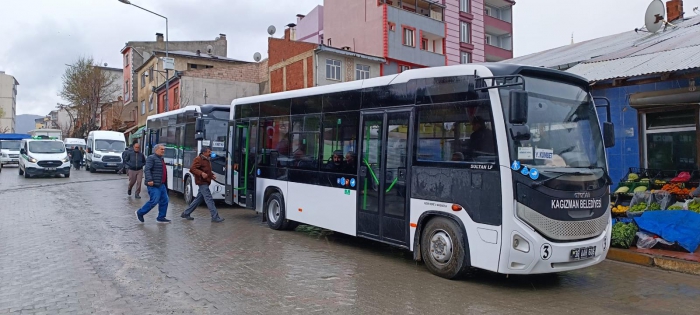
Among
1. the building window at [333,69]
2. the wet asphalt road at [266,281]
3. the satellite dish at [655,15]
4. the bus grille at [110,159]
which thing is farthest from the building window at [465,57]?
the wet asphalt road at [266,281]

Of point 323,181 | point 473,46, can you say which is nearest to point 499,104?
point 323,181

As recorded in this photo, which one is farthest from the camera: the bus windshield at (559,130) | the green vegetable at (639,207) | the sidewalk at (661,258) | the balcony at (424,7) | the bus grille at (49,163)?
the balcony at (424,7)

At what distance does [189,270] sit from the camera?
7.53m

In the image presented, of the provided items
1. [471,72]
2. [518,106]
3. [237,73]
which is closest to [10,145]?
[237,73]

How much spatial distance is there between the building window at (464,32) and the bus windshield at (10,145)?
110 ft

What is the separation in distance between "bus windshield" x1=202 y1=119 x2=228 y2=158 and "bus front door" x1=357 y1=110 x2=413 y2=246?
6.98 meters

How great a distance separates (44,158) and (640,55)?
24885 millimetres

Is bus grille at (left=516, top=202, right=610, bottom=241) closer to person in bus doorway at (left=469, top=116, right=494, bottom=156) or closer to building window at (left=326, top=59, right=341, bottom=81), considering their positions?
person in bus doorway at (left=469, top=116, right=494, bottom=156)

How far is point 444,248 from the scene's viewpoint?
734 cm

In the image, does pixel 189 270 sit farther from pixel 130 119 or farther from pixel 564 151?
pixel 130 119

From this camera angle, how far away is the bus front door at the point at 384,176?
8062mm

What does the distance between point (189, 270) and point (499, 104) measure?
4.76 meters

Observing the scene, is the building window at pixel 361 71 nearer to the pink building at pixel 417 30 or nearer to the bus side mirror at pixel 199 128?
the pink building at pixel 417 30

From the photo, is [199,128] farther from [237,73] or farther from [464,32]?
[464,32]
